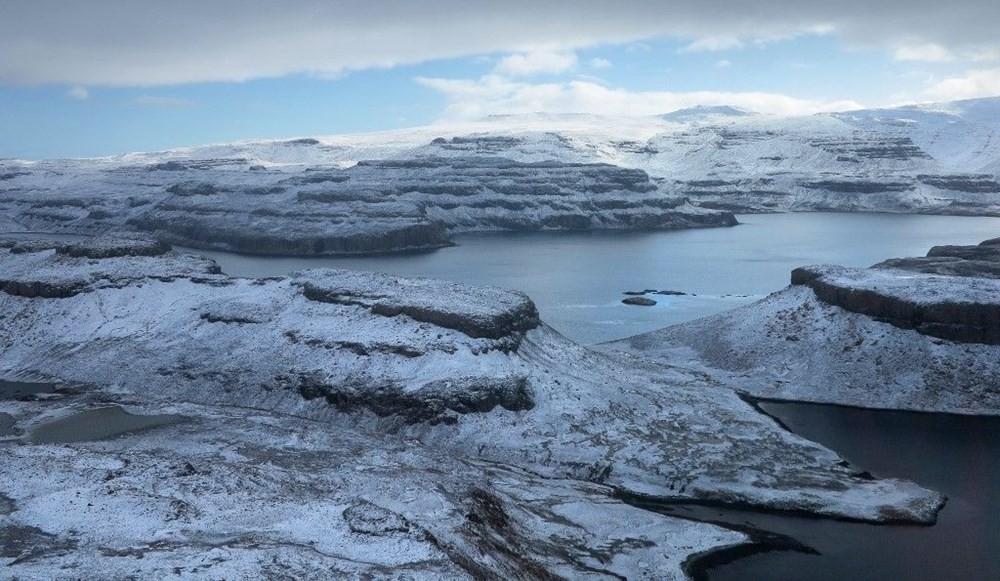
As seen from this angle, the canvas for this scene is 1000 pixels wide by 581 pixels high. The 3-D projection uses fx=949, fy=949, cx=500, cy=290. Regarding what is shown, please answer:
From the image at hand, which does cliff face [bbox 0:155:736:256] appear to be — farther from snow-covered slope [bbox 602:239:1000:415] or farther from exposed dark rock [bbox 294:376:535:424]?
exposed dark rock [bbox 294:376:535:424]

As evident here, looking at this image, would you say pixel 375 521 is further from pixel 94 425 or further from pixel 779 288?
pixel 779 288

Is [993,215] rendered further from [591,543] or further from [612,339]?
[591,543]

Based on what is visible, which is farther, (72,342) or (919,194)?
(919,194)

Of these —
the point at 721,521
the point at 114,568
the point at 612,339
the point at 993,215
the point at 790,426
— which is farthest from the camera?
the point at 993,215

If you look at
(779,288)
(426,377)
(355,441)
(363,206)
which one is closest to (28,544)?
(355,441)

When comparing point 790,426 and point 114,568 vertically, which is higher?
point 114,568

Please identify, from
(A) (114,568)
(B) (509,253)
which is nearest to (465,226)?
(B) (509,253)

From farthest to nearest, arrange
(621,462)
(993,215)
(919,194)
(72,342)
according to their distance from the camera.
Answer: (919,194) → (993,215) → (72,342) → (621,462)

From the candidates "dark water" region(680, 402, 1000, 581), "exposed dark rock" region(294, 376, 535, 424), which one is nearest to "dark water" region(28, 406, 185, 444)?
"exposed dark rock" region(294, 376, 535, 424)
